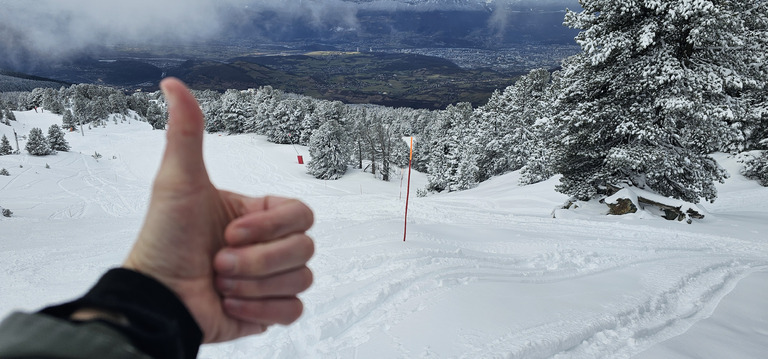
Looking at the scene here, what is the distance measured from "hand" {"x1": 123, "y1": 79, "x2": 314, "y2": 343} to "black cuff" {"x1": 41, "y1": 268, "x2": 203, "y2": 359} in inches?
4.5

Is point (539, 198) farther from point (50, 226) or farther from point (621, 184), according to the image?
point (50, 226)

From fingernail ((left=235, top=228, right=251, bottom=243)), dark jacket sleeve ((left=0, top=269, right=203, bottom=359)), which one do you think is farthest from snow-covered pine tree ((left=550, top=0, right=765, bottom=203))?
dark jacket sleeve ((left=0, top=269, right=203, bottom=359))

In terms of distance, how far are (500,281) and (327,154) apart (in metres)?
30.4

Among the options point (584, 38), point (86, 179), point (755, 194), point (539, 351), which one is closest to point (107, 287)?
point (539, 351)

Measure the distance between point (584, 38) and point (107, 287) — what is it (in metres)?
11.3

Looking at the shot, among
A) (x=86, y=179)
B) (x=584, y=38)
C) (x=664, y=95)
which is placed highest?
(x=584, y=38)

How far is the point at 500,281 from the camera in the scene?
5.57m

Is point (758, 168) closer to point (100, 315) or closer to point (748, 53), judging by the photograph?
point (748, 53)

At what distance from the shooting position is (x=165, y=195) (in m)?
1.34

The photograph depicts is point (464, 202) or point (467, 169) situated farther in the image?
point (467, 169)

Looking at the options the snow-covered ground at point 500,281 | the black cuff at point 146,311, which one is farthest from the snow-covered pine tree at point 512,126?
the black cuff at point 146,311

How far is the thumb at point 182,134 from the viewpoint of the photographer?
1263 mm

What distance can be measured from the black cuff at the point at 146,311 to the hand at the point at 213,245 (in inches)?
4.5

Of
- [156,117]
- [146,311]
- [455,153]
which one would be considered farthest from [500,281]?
[156,117]
